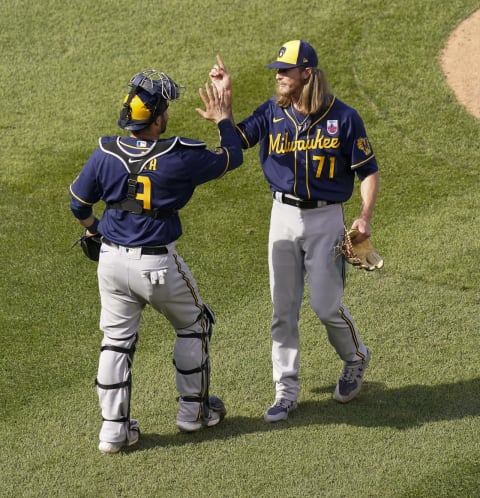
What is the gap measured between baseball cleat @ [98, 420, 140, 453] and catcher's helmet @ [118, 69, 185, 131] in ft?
6.49

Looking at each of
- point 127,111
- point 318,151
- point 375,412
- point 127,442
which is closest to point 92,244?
point 127,111

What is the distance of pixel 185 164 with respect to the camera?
6090 mm

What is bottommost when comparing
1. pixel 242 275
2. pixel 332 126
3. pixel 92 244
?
pixel 242 275

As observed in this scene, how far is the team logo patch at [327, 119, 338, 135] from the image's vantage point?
253 inches

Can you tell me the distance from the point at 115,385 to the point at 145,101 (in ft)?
6.00

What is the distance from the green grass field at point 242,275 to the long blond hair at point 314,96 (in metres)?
2.05

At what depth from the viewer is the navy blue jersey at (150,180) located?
6.08 metres

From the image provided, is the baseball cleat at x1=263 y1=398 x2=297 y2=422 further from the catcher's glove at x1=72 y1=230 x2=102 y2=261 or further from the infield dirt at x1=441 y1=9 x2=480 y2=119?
the infield dirt at x1=441 y1=9 x2=480 y2=119

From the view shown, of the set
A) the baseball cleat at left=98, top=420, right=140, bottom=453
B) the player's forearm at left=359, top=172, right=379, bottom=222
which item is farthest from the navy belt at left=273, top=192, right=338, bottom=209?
the baseball cleat at left=98, top=420, right=140, bottom=453

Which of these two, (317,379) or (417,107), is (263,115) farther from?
(417,107)

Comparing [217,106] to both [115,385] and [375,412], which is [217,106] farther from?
[375,412]

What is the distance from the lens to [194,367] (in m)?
6.52

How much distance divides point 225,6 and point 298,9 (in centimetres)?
97

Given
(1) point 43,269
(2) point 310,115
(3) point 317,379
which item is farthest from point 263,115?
(1) point 43,269
